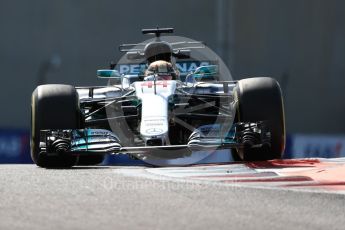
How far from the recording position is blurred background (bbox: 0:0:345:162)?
29703mm

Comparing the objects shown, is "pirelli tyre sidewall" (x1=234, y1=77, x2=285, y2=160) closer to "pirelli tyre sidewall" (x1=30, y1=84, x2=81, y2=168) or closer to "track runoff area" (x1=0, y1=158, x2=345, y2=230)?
"track runoff area" (x1=0, y1=158, x2=345, y2=230)

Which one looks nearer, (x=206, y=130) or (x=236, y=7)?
(x=206, y=130)

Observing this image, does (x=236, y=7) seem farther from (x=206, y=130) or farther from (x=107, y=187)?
(x=107, y=187)

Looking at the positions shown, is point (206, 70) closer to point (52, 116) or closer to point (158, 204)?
point (52, 116)

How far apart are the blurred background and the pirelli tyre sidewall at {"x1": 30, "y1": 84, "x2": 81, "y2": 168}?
19563 millimetres

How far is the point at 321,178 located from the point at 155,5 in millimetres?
23713

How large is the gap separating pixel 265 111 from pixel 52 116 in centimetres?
225

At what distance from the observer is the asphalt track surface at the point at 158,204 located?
17.7 feet

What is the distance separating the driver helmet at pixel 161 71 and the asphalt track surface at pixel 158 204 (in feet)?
10.4

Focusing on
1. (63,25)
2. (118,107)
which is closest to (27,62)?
(63,25)

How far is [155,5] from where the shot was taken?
101 feet

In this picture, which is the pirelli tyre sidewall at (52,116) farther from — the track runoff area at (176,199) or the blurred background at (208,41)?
the blurred background at (208,41)

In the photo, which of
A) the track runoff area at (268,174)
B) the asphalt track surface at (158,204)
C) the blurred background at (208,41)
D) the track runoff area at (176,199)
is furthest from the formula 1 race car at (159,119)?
the blurred background at (208,41)

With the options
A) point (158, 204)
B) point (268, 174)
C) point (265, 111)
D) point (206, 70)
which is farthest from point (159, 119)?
point (158, 204)
